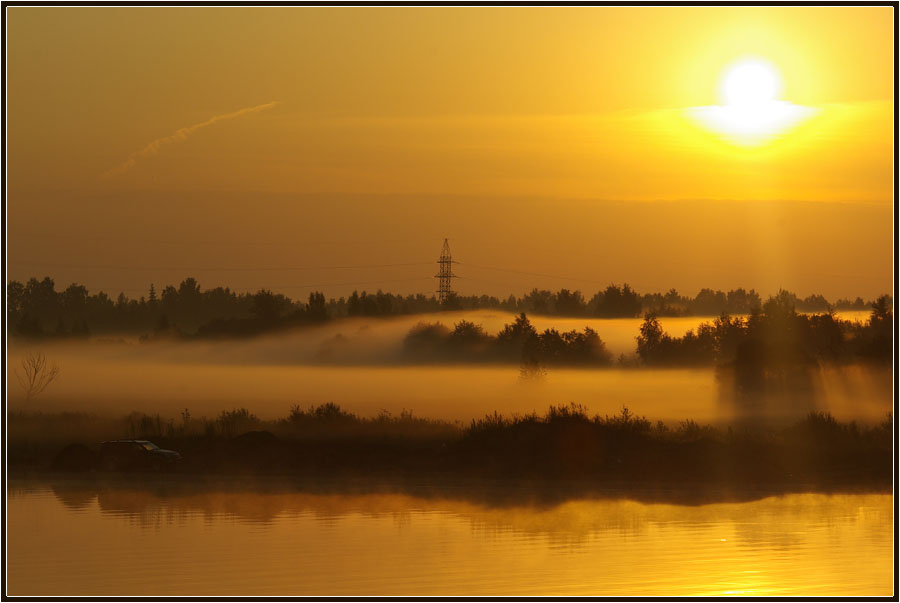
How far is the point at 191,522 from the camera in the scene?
3541 cm

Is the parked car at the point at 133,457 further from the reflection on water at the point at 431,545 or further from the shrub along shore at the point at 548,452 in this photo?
the reflection on water at the point at 431,545

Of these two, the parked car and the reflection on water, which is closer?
the reflection on water

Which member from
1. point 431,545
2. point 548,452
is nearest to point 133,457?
point 548,452

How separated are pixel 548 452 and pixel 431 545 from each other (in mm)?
16909

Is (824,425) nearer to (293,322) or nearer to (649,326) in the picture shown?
(649,326)

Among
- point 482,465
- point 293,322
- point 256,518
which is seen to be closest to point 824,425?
point 482,465

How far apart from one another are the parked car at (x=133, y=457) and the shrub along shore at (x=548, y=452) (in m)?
0.50

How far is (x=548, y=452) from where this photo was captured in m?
48.7

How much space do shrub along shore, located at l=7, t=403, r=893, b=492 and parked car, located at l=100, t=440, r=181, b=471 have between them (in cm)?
50

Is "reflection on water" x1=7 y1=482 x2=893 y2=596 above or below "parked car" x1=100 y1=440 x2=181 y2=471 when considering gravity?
below

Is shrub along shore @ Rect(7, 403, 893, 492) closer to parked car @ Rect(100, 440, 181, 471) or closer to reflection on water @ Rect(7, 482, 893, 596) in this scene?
parked car @ Rect(100, 440, 181, 471)

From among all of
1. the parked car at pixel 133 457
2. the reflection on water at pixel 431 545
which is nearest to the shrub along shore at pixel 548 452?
the parked car at pixel 133 457

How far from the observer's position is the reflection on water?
27.4 metres

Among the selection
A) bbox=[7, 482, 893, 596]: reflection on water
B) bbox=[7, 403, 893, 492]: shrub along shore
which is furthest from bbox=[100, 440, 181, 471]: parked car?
bbox=[7, 482, 893, 596]: reflection on water
